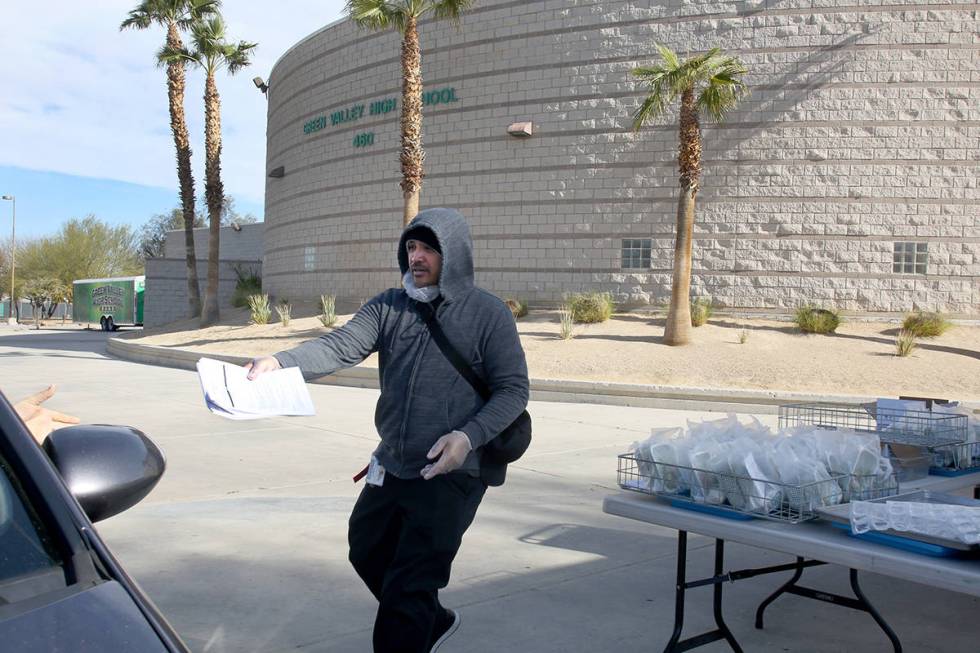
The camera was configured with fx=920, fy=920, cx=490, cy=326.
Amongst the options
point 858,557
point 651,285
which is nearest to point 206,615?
point 858,557

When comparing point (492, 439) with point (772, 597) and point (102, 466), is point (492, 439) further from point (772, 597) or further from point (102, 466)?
point (772, 597)

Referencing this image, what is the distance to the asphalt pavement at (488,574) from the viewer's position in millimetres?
4324

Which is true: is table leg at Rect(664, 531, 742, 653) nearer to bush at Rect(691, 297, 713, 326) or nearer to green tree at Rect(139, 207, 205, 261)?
bush at Rect(691, 297, 713, 326)

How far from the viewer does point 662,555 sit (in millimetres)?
5777

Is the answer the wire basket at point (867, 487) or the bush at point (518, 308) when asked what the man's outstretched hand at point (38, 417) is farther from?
the bush at point (518, 308)

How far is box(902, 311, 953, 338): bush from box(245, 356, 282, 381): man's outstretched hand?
18.5 m

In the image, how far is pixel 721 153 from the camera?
73.9 feet

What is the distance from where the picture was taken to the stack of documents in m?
2.82

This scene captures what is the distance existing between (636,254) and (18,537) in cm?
2218

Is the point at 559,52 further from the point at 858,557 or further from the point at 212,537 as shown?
the point at 858,557

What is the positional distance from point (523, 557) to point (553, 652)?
1503mm

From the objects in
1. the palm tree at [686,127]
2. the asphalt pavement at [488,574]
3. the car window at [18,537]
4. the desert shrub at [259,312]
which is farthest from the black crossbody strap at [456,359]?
the desert shrub at [259,312]

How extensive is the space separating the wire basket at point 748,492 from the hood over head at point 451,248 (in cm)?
106

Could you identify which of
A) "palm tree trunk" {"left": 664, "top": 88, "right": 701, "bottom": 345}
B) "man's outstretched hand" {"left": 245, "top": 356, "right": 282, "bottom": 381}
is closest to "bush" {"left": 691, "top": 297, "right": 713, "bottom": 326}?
"palm tree trunk" {"left": 664, "top": 88, "right": 701, "bottom": 345}
